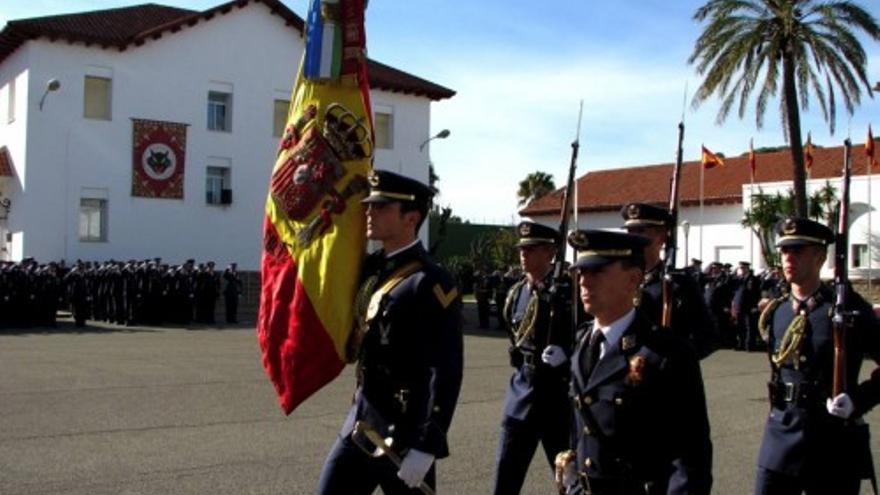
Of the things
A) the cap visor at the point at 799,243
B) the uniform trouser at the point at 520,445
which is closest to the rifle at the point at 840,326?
the cap visor at the point at 799,243

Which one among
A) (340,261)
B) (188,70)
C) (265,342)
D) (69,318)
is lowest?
(69,318)

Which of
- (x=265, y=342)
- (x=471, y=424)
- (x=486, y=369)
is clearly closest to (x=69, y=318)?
(x=486, y=369)

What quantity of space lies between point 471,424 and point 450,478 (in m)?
2.46

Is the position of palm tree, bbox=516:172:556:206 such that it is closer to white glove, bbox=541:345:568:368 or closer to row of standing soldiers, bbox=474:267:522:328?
row of standing soldiers, bbox=474:267:522:328

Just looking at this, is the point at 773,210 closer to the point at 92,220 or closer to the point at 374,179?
the point at 92,220

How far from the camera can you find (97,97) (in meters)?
31.7

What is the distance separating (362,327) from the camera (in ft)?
14.6

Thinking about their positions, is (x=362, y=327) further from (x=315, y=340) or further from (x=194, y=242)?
(x=194, y=242)

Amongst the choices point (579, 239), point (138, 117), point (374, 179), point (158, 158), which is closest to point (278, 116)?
point (158, 158)

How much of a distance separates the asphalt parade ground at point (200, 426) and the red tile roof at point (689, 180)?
28227 millimetres

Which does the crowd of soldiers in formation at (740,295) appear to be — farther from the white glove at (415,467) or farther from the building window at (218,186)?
the building window at (218,186)

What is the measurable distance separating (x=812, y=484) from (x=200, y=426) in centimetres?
607

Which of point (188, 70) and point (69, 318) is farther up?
point (188, 70)

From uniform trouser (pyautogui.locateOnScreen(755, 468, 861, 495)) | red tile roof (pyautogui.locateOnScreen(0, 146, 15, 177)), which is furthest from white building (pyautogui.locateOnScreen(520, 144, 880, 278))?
uniform trouser (pyautogui.locateOnScreen(755, 468, 861, 495))
